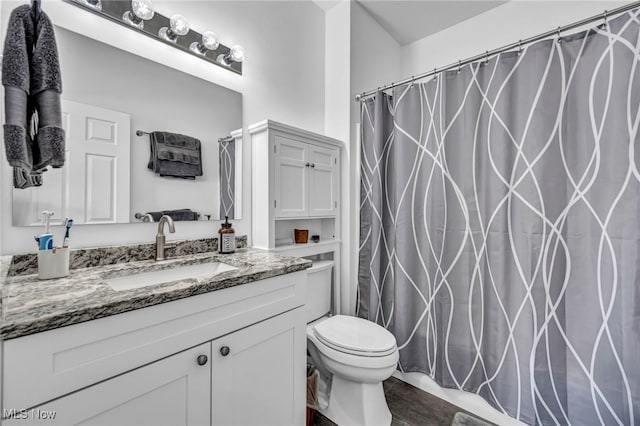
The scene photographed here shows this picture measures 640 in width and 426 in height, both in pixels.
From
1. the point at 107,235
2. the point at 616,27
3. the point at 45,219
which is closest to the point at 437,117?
the point at 616,27

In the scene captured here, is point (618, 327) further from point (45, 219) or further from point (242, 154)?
point (45, 219)

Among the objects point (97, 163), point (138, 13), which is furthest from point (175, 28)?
point (97, 163)

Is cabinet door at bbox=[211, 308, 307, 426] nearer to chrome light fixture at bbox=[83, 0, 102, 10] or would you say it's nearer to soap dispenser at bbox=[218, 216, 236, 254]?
soap dispenser at bbox=[218, 216, 236, 254]

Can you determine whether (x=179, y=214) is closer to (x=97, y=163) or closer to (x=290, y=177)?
(x=97, y=163)

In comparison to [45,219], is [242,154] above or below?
above

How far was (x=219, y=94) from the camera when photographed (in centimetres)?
156

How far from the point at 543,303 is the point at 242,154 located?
1747mm

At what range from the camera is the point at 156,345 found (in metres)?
0.82

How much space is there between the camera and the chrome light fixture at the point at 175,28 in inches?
52.1

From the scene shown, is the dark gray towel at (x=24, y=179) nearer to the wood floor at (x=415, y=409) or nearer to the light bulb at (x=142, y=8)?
the light bulb at (x=142, y=8)

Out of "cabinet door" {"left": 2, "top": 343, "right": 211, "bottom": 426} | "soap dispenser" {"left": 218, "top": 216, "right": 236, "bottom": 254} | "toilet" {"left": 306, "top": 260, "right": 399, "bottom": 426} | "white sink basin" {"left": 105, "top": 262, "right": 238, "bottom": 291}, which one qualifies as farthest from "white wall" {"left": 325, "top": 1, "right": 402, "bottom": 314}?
"cabinet door" {"left": 2, "top": 343, "right": 211, "bottom": 426}

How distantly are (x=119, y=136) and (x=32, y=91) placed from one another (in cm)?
40

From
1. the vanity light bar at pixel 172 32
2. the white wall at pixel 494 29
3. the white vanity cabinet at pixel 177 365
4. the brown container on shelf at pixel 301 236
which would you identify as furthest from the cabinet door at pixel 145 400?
the white wall at pixel 494 29

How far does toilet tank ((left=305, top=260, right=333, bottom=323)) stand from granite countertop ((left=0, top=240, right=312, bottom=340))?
0.55 metres
